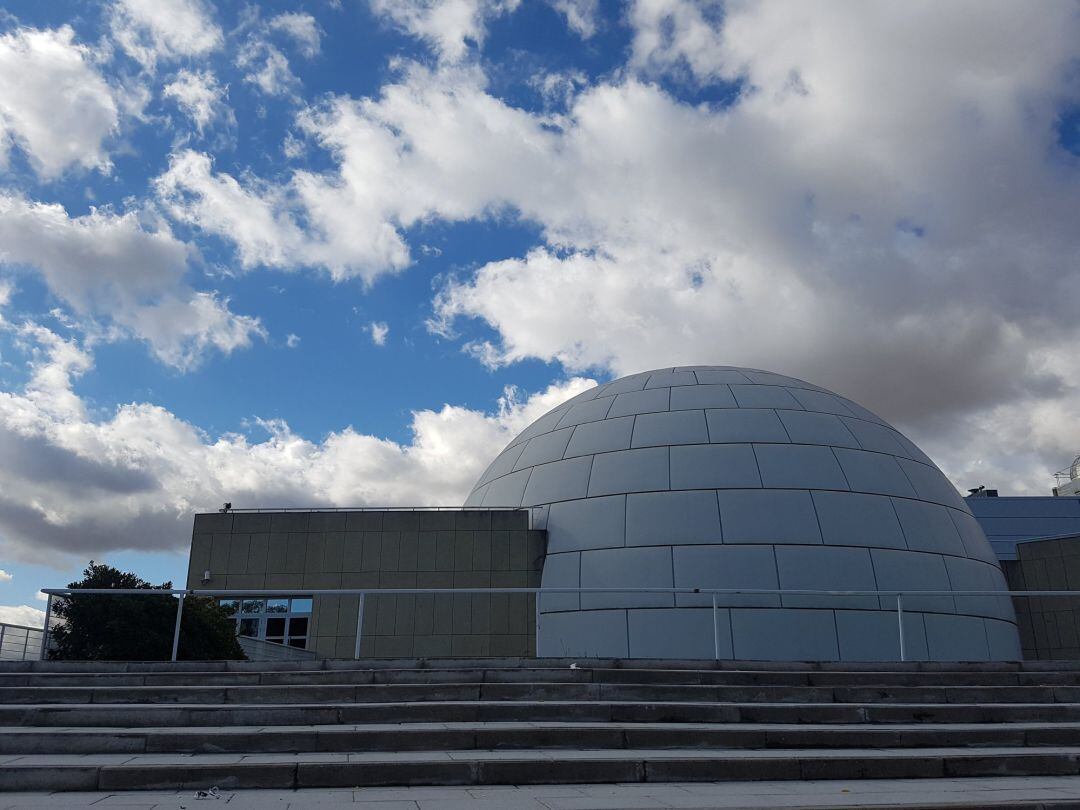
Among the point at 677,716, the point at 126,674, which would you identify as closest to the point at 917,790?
the point at 677,716

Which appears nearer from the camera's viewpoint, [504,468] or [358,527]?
[358,527]

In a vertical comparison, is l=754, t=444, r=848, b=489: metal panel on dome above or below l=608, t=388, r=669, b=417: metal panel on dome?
below

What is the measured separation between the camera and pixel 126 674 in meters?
11.6

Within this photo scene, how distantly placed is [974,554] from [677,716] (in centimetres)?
1497

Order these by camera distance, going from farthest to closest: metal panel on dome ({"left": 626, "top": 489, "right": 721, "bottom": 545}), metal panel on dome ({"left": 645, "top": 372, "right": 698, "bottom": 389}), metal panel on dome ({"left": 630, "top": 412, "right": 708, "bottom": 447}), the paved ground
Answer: metal panel on dome ({"left": 645, "top": 372, "right": 698, "bottom": 389}), metal panel on dome ({"left": 630, "top": 412, "right": 708, "bottom": 447}), metal panel on dome ({"left": 626, "top": 489, "right": 721, "bottom": 545}), the paved ground

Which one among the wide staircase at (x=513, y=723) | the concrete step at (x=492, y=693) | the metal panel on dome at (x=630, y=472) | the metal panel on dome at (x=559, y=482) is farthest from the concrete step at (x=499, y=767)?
the metal panel on dome at (x=559, y=482)

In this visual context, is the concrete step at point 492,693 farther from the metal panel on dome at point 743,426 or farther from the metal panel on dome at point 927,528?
the metal panel on dome at point 743,426

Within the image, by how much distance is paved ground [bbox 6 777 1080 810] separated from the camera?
655 centimetres

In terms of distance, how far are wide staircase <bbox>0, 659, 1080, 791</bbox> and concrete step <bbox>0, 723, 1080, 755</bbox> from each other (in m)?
0.02

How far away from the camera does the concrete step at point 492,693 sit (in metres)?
10.3

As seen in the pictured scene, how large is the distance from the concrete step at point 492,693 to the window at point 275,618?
968 centimetres

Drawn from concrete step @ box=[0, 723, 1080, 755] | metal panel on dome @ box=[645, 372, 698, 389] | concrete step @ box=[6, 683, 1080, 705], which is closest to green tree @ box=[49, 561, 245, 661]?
concrete step @ box=[6, 683, 1080, 705]

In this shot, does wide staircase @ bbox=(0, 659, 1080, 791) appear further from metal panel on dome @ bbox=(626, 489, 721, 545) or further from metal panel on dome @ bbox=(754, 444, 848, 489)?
metal panel on dome @ bbox=(754, 444, 848, 489)

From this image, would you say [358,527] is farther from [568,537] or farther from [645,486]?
[645,486]
